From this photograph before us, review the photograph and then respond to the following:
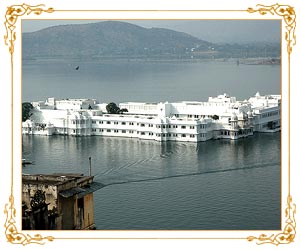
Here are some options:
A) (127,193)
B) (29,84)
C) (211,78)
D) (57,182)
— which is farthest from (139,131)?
(211,78)

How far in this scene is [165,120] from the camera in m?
10.5

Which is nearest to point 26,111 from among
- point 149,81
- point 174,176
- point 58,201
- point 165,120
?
point 165,120

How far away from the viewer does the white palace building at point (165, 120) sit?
10.5 meters

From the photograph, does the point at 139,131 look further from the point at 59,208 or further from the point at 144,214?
the point at 59,208

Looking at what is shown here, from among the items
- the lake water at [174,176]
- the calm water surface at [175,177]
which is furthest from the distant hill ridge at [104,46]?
the calm water surface at [175,177]

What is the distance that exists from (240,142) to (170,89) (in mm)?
7299

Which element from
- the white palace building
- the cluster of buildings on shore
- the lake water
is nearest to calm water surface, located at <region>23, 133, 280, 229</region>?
the lake water

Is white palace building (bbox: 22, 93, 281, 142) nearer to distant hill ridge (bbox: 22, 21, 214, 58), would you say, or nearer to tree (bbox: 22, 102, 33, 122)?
tree (bbox: 22, 102, 33, 122)

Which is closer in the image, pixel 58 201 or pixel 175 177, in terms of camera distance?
pixel 58 201

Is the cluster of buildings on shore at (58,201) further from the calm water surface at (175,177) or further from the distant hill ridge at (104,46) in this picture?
the distant hill ridge at (104,46)

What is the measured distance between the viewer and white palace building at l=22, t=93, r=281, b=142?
34.4 feet

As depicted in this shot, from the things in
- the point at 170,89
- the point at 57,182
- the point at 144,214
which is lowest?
the point at 144,214

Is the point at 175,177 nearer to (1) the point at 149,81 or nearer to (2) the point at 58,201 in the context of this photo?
(2) the point at 58,201

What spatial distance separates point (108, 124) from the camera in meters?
11.2
